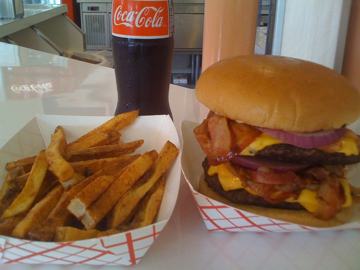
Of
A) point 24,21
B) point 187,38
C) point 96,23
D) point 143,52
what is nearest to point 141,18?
point 143,52

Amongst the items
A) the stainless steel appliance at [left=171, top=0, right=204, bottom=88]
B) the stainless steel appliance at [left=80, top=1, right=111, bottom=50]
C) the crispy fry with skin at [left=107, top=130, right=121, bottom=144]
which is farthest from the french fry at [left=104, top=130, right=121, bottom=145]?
the stainless steel appliance at [left=80, top=1, right=111, bottom=50]

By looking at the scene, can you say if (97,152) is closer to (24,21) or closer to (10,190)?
(10,190)

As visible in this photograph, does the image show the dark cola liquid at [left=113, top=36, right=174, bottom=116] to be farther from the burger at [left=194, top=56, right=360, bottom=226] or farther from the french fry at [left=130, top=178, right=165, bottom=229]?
the french fry at [left=130, top=178, right=165, bottom=229]

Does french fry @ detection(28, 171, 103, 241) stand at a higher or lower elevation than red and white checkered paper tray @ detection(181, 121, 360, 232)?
higher

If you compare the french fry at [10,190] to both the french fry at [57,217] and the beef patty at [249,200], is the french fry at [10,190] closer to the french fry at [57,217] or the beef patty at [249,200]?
the french fry at [57,217]

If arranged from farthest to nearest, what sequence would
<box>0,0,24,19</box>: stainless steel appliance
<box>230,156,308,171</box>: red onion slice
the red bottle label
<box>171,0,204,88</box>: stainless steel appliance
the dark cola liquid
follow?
<box>171,0,204,88</box>: stainless steel appliance < <box>0,0,24,19</box>: stainless steel appliance < the dark cola liquid < the red bottle label < <box>230,156,308,171</box>: red onion slice

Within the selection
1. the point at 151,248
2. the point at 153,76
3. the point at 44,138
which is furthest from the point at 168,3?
the point at 151,248

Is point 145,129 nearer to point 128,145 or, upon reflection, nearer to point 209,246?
point 128,145
